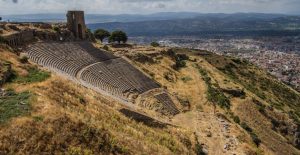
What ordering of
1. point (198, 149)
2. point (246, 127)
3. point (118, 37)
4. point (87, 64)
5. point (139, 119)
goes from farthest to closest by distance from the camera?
point (118, 37) → point (87, 64) → point (246, 127) → point (139, 119) → point (198, 149)

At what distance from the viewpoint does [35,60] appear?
39156mm

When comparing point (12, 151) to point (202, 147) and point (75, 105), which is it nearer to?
point (75, 105)

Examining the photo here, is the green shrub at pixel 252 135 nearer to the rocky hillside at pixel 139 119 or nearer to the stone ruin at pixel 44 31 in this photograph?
the rocky hillside at pixel 139 119

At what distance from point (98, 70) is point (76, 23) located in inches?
654

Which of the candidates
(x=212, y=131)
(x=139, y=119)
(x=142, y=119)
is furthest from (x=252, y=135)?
(x=139, y=119)

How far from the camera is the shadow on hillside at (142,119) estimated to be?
3394 centimetres

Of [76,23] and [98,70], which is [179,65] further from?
[98,70]

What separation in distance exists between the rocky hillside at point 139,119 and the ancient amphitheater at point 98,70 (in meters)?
2.97

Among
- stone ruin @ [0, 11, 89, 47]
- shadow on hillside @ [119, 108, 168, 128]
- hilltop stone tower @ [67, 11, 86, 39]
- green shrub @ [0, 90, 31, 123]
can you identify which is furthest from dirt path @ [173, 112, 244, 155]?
hilltop stone tower @ [67, 11, 86, 39]

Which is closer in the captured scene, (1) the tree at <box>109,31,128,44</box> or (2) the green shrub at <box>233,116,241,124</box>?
(2) the green shrub at <box>233,116,241,124</box>

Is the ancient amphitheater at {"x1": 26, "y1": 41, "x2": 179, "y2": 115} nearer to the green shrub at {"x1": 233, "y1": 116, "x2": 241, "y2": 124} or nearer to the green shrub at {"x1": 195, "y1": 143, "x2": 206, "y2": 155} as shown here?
the green shrub at {"x1": 233, "y1": 116, "x2": 241, "y2": 124}

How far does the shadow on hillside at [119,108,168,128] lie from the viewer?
3394 centimetres

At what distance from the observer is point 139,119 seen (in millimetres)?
34250

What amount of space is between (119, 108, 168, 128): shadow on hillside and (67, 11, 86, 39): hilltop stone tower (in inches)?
1183
